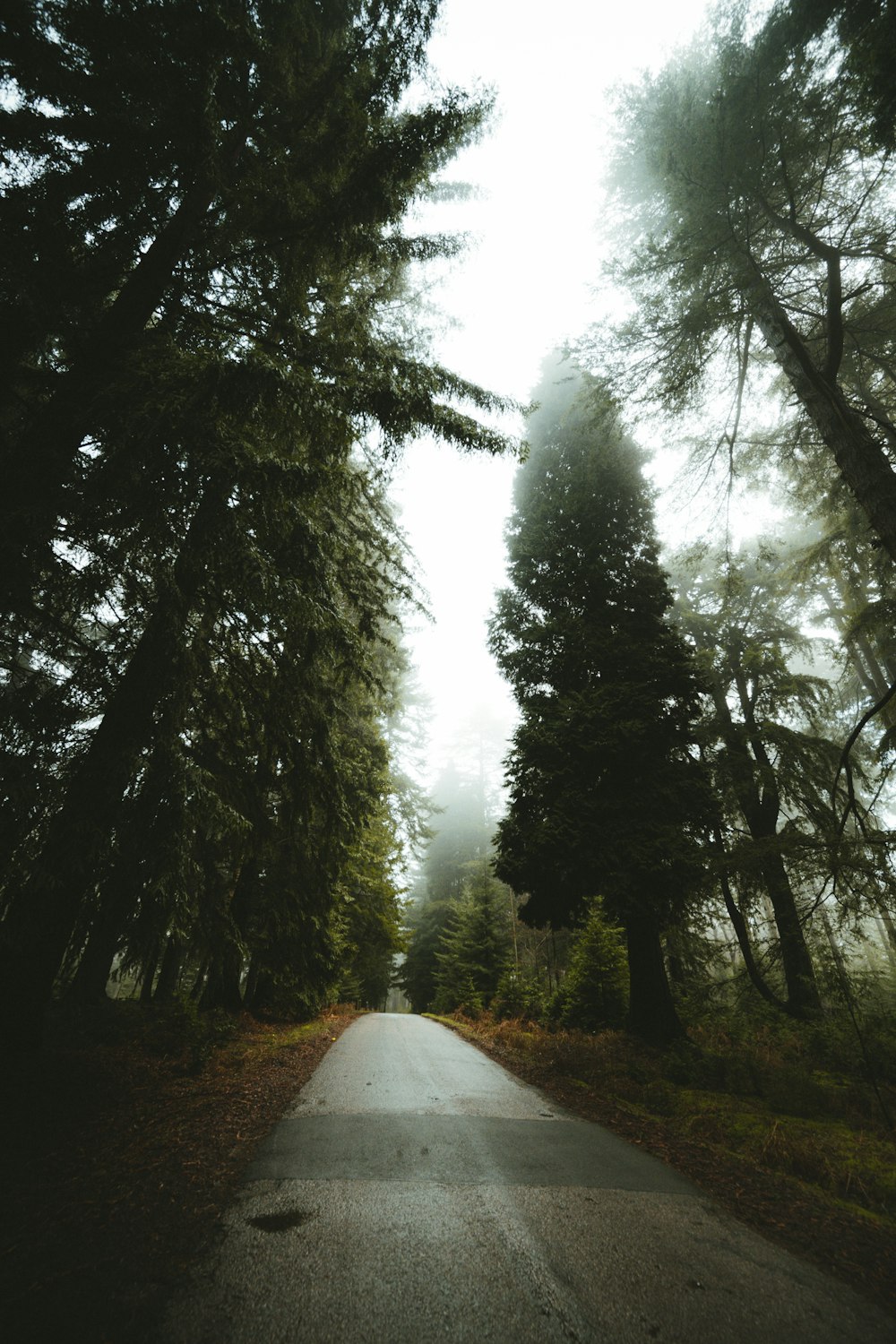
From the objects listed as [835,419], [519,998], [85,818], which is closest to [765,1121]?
[85,818]

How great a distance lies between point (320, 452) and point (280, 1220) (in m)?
5.72

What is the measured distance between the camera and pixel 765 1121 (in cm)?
559

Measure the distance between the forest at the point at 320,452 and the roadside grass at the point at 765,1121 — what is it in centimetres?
72

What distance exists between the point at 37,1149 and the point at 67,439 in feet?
17.2

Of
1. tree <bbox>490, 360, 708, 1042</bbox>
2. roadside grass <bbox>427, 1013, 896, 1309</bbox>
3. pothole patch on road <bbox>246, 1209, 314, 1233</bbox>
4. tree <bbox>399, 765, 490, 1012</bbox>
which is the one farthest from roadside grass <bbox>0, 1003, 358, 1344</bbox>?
tree <bbox>399, 765, 490, 1012</bbox>

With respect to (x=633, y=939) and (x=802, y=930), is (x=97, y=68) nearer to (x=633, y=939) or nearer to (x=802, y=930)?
(x=802, y=930)

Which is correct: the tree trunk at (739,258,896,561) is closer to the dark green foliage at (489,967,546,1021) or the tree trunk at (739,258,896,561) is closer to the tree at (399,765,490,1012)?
the dark green foliage at (489,967,546,1021)

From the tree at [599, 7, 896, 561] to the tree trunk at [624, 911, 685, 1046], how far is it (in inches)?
268

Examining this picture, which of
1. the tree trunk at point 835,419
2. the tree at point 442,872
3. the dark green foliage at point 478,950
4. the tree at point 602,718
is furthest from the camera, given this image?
the tree at point 442,872

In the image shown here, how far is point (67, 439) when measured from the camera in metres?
3.94

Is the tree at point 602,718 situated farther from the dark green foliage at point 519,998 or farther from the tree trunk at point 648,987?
the dark green foliage at point 519,998

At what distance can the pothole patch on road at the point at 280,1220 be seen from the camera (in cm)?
297

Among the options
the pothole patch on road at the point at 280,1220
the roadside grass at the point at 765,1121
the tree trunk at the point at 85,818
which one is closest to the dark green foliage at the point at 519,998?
the roadside grass at the point at 765,1121

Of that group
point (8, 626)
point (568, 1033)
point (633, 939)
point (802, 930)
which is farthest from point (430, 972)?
point (8, 626)
